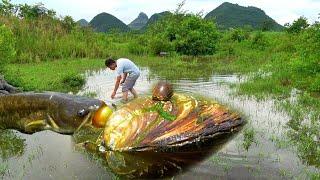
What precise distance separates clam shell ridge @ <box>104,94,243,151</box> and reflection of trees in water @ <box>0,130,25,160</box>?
1.56m

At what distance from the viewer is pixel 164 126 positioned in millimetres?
7770

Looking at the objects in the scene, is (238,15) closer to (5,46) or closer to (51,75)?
(51,75)

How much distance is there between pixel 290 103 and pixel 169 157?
486 centimetres

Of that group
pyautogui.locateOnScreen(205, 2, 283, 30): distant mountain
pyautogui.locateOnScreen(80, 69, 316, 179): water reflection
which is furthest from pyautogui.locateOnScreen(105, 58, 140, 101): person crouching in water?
pyautogui.locateOnScreen(205, 2, 283, 30): distant mountain

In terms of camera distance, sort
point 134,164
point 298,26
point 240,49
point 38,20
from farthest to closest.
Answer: point 298,26 < point 240,49 < point 38,20 < point 134,164

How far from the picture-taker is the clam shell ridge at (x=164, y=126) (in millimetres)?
7605

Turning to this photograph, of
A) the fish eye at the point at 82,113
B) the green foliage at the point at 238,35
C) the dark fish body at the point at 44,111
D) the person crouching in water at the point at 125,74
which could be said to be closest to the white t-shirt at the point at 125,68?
the person crouching in water at the point at 125,74

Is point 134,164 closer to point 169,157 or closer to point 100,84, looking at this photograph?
point 169,157

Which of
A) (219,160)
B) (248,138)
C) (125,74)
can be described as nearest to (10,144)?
(219,160)

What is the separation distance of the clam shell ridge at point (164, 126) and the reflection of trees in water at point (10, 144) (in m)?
1.56

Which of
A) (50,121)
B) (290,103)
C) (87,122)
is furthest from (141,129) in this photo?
(290,103)

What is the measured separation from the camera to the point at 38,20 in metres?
25.2

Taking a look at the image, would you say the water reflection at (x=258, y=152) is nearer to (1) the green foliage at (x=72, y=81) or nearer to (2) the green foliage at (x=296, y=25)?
(1) the green foliage at (x=72, y=81)

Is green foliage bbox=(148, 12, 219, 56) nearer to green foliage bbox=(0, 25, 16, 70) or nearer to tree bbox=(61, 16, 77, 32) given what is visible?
tree bbox=(61, 16, 77, 32)
